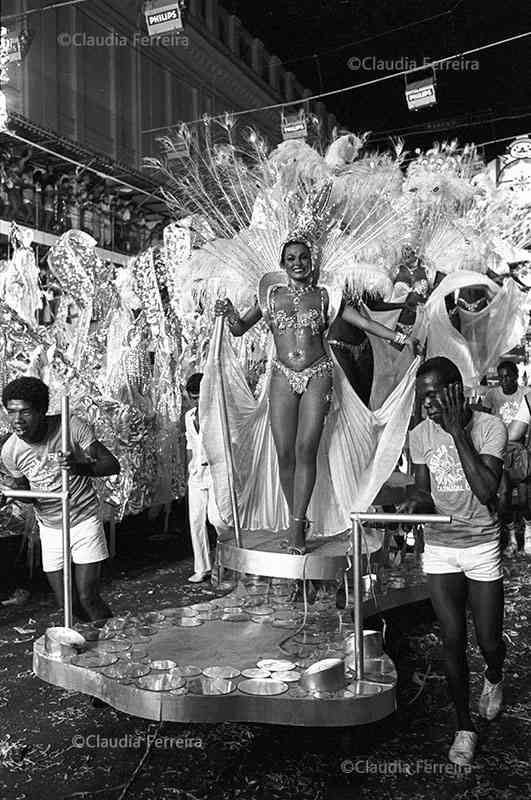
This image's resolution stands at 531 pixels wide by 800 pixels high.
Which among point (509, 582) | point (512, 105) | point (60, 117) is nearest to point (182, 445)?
point (509, 582)

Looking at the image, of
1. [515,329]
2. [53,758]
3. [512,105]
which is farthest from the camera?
[512,105]

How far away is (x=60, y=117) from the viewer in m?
11.2

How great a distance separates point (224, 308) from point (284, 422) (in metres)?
0.70

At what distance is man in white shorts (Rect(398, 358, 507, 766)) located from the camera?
10.1 ft

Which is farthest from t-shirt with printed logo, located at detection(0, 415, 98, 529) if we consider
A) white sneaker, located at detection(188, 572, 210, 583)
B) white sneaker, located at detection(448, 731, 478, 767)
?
white sneaker, located at detection(188, 572, 210, 583)

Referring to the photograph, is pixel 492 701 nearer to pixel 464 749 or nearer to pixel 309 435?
pixel 464 749

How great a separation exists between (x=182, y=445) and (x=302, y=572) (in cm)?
396

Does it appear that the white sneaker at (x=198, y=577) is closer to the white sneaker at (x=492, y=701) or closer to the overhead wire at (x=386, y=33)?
the white sneaker at (x=492, y=701)

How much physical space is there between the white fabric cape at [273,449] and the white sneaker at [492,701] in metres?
1.12

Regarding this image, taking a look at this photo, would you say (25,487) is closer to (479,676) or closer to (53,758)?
(53,758)

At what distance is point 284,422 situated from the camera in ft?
14.0

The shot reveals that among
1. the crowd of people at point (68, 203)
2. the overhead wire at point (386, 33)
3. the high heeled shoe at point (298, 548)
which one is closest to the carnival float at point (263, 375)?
the high heeled shoe at point (298, 548)

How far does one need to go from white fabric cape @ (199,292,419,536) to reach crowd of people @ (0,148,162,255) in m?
5.49

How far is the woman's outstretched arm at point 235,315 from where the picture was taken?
172 inches
